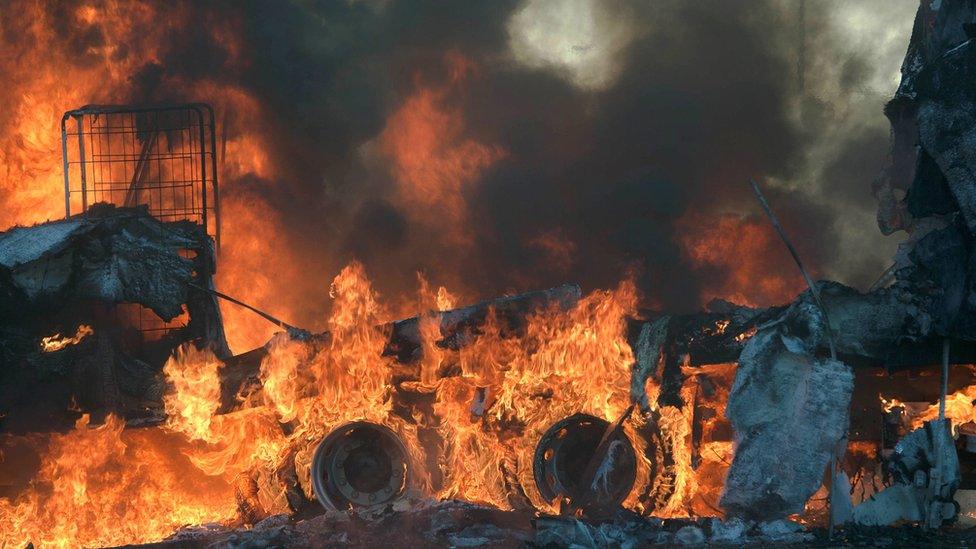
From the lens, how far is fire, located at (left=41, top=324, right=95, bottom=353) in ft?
29.6

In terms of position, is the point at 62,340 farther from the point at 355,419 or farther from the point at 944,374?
the point at 944,374

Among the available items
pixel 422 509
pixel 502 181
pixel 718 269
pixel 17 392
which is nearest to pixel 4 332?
pixel 17 392

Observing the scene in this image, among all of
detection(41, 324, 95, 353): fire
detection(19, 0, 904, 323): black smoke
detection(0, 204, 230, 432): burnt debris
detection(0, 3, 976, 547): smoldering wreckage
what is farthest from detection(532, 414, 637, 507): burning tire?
detection(41, 324, 95, 353): fire

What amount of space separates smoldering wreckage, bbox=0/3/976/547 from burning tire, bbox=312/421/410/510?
2cm

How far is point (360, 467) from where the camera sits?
27.7ft

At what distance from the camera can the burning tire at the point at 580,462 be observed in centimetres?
793

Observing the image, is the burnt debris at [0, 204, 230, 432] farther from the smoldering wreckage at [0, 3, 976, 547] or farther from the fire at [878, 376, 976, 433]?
the fire at [878, 376, 976, 433]

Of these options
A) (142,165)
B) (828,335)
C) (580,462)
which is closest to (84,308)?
(142,165)

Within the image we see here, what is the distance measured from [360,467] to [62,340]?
11.6ft

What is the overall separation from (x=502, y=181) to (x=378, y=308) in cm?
270

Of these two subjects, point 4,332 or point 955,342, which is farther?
point 4,332

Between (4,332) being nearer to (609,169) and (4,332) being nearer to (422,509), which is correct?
(422,509)

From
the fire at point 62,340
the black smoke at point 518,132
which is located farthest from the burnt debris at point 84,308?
the black smoke at point 518,132

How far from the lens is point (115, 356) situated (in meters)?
9.25
